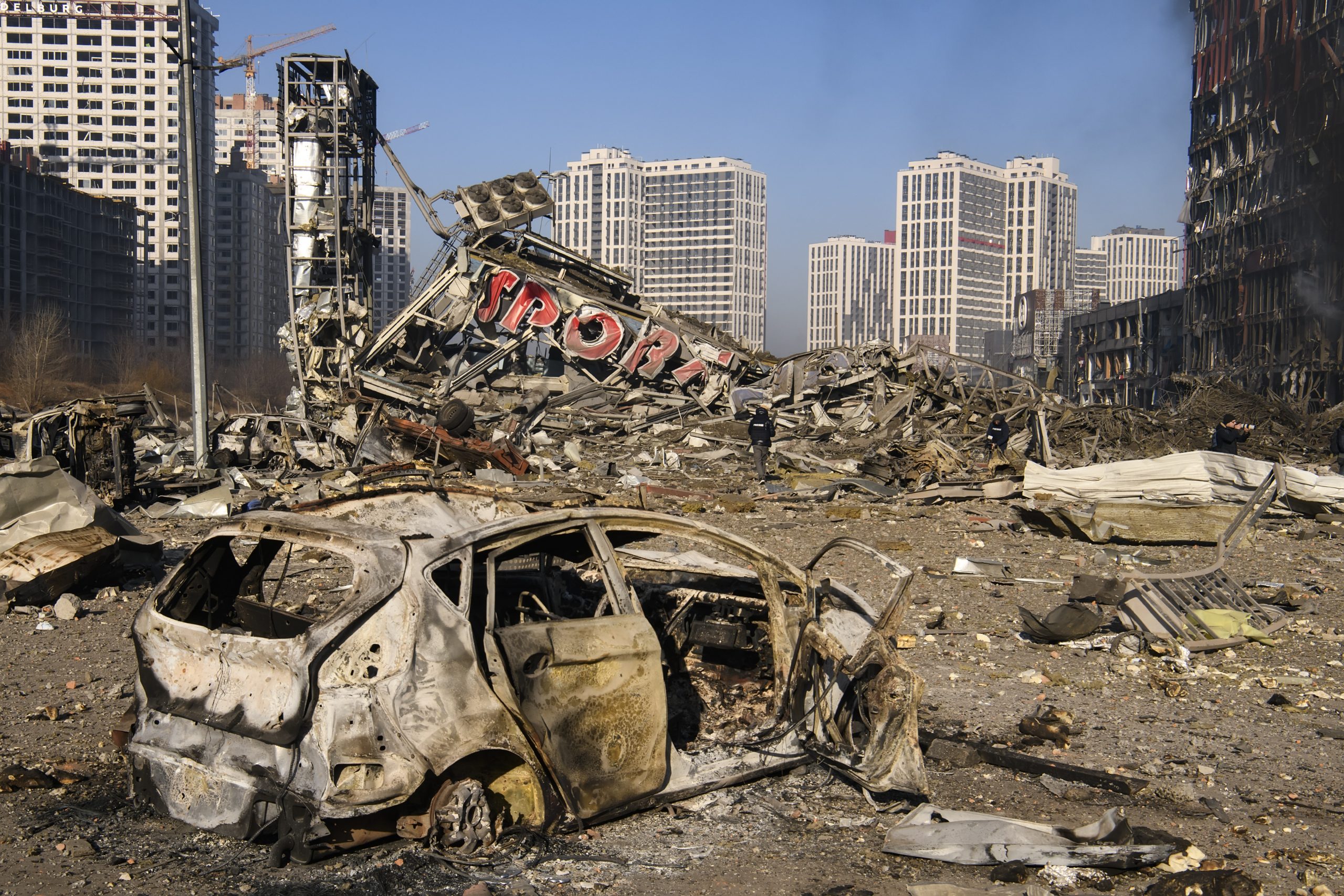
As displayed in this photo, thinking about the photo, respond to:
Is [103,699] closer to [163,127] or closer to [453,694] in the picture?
[453,694]

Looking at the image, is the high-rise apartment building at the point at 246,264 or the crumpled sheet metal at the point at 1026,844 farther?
the high-rise apartment building at the point at 246,264

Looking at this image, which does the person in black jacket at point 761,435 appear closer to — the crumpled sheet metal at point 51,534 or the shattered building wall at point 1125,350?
the crumpled sheet metal at point 51,534

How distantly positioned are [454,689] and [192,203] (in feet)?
45.0

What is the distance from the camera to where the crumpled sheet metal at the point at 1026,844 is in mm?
4355

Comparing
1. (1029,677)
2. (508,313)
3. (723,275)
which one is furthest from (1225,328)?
(723,275)

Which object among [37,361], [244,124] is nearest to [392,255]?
[244,124]

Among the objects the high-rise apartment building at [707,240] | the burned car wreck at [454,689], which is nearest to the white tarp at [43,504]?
the burned car wreck at [454,689]

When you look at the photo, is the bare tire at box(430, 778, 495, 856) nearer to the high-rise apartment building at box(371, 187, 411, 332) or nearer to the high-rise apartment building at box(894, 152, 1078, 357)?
the high-rise apartment building at box(371, 187, 411, 332)

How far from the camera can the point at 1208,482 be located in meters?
14.9

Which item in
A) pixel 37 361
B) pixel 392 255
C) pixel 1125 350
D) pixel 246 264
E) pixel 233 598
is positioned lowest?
pixel 233 598

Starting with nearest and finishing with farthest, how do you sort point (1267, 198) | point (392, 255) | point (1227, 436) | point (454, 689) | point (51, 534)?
point (454, 689) < point (51, 534) < point (1227, 436) < point (1267, 198) < point (392, 255)

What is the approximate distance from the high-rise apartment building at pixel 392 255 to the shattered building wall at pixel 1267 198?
11879 centimetres

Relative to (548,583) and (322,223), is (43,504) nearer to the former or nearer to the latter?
(548,583)

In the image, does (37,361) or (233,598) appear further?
(37,361)
